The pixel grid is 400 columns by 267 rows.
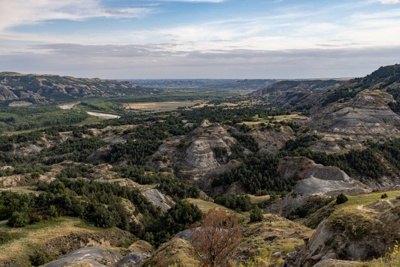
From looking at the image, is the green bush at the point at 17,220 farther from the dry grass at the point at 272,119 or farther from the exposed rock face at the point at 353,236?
the dry grass at the point at 272,119

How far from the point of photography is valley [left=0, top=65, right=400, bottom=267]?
19.3 meters

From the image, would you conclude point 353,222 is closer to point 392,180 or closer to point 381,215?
point 381,215

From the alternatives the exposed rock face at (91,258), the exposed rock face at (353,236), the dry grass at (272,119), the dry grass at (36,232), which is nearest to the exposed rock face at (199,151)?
the dry grass at (272,119)

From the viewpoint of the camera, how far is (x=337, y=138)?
98625 mm

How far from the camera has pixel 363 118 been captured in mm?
113250

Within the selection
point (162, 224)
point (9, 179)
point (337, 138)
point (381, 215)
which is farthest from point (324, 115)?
point (381, 215)

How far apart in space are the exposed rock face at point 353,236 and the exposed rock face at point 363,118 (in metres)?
96.5

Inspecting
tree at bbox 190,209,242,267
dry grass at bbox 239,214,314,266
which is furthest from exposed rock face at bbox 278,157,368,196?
tree at bbox 190,209,242,267

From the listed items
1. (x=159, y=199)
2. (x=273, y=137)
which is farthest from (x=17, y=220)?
(x=273, y=137)

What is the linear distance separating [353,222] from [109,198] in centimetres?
4099

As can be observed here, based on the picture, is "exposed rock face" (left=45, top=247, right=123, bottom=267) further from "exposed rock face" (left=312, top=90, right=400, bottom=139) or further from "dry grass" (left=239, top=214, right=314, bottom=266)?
Result: "exposed rock face" (left=312, top=90, right=400, bottom=139)

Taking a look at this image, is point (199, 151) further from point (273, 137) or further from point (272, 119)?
point (272, 119)

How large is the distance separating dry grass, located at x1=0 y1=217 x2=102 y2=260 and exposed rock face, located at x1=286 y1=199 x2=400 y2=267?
28662mm

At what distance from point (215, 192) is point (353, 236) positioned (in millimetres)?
64349
